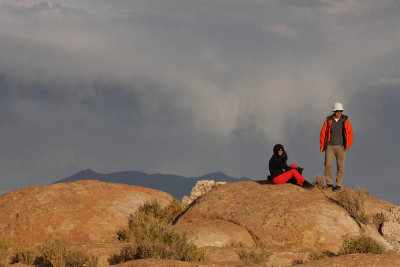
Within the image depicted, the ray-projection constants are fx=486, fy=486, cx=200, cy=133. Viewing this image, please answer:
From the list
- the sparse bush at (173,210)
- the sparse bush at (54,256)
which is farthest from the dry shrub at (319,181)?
the sparse bush at (54,256)

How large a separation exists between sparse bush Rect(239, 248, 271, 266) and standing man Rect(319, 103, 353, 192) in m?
5.89

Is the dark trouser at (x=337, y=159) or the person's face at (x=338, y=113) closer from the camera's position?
the person's face at (x=338, y=113)

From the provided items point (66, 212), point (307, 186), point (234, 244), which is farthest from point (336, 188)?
point (66, 212)

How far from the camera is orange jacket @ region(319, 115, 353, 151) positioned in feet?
56.8

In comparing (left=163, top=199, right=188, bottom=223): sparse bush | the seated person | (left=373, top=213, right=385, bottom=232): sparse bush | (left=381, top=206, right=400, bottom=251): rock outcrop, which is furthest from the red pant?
(left=163, top=199, right=188, bottom=223): sparse bush

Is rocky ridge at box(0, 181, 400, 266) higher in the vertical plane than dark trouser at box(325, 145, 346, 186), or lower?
lower

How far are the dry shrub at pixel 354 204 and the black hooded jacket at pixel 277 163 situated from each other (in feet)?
6.76

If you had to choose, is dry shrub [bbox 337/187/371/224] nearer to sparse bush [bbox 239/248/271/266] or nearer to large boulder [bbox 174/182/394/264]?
large boulder [bbox 174/182/394/264]

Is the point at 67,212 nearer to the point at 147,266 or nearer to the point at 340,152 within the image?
the point at 147,266

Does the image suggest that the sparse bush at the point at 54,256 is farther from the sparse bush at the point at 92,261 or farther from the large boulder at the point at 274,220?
the large boulder at the point at 274,220

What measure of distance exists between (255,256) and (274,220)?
3047mm

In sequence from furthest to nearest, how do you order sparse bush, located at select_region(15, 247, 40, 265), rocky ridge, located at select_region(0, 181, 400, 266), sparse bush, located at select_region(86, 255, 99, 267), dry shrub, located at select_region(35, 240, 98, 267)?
rocky ridge, located at select_region(0, 181, 400, 266)
sparse bush, located at select_region(15, 247, 40, 265)
dry shrub, located at select_region(35, 240, 98, 267)
sparse bush, located at select_region(86, 255, 99, 267)

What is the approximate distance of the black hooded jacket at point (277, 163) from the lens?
663 inches

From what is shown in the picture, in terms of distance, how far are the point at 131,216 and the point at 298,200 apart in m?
6.23
